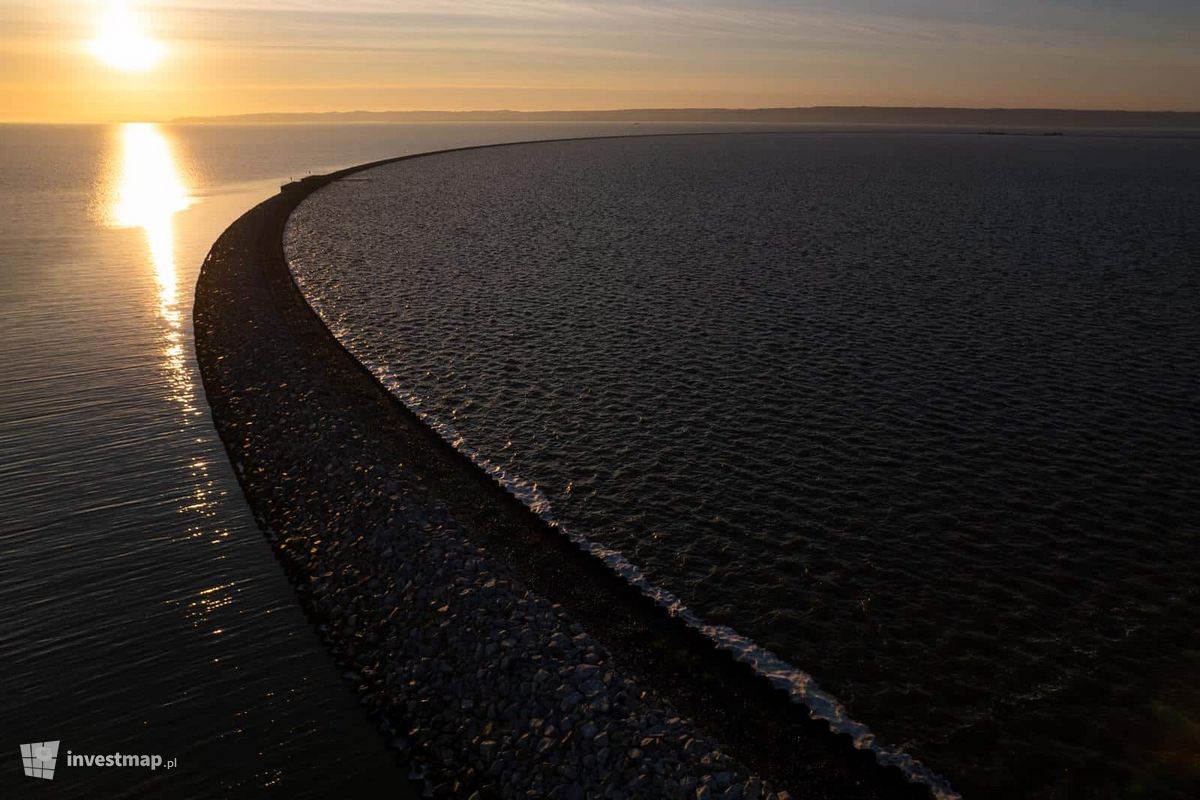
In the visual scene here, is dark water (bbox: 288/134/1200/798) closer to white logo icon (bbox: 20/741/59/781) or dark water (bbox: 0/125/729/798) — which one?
dark water (bbox: 0/125/729/798)

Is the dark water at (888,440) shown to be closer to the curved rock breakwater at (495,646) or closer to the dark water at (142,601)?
the curved rock breakwater at (495,646)

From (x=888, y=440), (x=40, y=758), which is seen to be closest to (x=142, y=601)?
(x=40, y=758)

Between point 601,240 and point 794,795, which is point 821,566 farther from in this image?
point 601,240

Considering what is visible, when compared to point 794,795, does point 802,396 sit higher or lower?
higher

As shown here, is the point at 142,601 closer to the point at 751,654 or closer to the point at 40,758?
the point at 40,758

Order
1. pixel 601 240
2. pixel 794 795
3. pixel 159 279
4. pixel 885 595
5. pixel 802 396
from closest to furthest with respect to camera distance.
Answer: pixel 794 795 → pixel 885 595 → pixel 802 396 → pixel 159 279 → pixel 601 240

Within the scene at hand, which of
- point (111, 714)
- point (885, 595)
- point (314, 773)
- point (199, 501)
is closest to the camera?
point (314, 773)

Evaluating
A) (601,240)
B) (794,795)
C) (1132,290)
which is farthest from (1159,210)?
(794,795)
